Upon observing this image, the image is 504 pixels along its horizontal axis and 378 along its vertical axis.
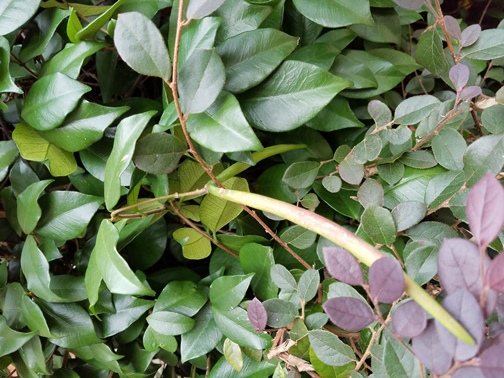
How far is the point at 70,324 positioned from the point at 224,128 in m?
0.31

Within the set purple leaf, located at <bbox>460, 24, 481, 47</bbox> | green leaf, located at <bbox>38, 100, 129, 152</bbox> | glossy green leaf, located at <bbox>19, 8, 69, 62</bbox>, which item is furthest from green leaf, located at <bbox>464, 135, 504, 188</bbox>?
glossy green leaf, located at <bbox>19, 8, 69, 62</bbox>

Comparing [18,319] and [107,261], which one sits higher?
[107,261]

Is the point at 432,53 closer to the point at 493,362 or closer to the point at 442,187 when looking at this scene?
the point at 442,187

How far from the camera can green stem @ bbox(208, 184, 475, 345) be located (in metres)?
0.24

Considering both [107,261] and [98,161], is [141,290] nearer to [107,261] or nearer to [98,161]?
[107,261]

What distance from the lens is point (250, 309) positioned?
0.42 meters

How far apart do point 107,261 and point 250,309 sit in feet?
0.44

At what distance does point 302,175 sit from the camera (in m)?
0.47

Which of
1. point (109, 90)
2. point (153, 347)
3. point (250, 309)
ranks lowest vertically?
point (153, 347)

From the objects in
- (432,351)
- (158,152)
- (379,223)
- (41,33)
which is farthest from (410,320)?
(41,33)

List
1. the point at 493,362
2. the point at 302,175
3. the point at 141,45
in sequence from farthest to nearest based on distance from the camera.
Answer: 1. the point at 302,175
2. the point at 141,45
3. the point at 493,362

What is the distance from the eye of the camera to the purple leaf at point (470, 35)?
44cm

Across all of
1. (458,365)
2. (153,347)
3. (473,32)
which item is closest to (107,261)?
(153,347)

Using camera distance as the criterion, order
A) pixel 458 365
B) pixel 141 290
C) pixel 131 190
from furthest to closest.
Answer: pixel 131 190 → pixel 141 290 → pixel 458 365
